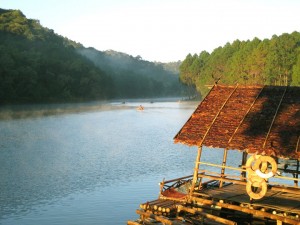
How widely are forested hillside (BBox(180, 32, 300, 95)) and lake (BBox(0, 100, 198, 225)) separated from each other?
30.5m

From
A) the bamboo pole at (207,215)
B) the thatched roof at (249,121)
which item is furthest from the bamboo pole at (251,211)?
the thatched roof at (249,121)

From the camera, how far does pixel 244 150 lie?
14.4 m

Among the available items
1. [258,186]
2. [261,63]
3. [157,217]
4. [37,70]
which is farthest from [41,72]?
[258,186]

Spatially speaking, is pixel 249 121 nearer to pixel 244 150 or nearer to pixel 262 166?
pixel 244 150

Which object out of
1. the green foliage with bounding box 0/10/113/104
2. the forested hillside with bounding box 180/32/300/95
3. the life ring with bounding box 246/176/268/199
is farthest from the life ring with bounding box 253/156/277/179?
the green foliage with bounding box 0/10/113/104

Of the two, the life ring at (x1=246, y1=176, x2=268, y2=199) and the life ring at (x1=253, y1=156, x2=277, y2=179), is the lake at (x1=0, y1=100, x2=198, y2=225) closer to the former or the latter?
the life ring at (x1=246, y1=176, x2=268, y2=199)

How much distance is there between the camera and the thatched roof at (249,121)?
1445 centimetres

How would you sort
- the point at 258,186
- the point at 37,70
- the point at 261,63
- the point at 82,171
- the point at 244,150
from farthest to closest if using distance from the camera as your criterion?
the point at 37,70, the point at 261,63, the point at 82,171, the point at 258,186, the point at 244,150

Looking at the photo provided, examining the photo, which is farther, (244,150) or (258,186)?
(258,186)

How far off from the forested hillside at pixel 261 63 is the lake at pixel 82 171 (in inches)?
1200

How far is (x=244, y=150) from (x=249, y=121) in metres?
1.80

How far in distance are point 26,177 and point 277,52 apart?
74008mm

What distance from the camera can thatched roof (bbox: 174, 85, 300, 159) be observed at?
569 inches

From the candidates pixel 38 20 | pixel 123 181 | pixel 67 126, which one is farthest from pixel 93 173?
pixel 38 20
